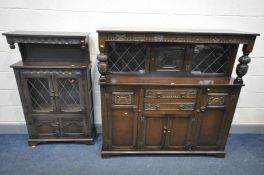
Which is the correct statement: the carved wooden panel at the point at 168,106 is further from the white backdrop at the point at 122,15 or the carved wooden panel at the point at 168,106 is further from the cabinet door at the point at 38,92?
the cabinet door at the point at 38,92

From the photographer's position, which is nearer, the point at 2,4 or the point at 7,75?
the point at 2,4

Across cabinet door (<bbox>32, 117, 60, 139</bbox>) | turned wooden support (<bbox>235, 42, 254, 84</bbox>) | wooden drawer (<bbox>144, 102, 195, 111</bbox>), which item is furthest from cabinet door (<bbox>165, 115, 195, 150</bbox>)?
cabinet door (<bbox>32, 117, 60, 139</bbox>)

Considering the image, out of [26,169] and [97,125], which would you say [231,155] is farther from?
[26,169]

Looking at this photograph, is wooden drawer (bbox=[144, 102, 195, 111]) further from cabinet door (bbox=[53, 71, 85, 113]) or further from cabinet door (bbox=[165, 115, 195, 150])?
cabinet door (bbox=[53, 71, 85, 113])

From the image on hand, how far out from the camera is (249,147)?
2527 millimetres

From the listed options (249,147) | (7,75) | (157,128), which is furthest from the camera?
(249,147)

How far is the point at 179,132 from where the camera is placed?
2164 mm

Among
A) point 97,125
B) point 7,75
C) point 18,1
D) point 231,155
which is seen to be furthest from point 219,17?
point 7,75

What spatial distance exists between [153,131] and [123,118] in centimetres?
40

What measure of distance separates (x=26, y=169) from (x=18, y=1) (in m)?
1.90

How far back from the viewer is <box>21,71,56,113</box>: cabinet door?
81.4 inches

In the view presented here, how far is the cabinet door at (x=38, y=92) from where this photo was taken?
2066mm

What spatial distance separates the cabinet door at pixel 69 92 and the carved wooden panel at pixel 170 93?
0.82 meters

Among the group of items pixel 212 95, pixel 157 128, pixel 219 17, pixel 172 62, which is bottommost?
pixel 157 128
